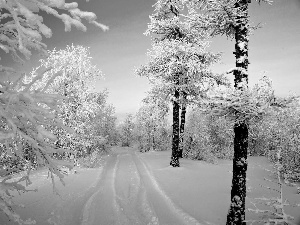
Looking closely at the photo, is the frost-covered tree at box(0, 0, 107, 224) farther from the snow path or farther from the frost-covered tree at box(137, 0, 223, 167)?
the frost-covered tree at box(137, 0, 223, 167)

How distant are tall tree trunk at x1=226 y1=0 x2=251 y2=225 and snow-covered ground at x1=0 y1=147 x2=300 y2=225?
1525mm

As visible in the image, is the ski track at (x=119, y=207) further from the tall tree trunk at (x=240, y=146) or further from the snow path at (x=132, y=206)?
the tall tree trunk at (x=240, y=146)

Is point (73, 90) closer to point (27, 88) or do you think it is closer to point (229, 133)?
point (27, 88)

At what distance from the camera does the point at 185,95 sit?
16.3m

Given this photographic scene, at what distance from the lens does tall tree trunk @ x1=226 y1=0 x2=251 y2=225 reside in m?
7.08

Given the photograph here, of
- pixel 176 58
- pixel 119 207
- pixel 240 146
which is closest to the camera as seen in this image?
pixel 240 146

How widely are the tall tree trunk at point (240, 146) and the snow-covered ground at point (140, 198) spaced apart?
5.00ft

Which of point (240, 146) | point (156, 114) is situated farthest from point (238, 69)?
point (156, 114)

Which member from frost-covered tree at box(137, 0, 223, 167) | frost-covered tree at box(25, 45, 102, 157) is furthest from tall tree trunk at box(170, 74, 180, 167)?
frost-covered tree at box(25, 45, 102, 157)

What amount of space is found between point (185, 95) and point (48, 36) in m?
14.6

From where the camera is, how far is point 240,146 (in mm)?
7121

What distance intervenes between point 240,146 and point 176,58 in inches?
368

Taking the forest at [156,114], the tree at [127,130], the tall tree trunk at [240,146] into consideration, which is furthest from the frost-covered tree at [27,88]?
the tree at [127,130]

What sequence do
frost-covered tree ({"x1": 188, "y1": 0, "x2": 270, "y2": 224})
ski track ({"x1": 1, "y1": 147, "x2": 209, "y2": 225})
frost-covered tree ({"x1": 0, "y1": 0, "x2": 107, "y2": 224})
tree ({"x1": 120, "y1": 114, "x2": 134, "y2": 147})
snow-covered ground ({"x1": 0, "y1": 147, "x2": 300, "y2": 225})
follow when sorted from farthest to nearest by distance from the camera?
tree ({"x1": 120, "y1": 114, "x2": 134, "y2": 147})
snow-covered ground ({"x1": 0, "y1": 147, "x2": 300, "y2": 225})
ski track ({"x1": 1, "y1": 147, "x2": 209, "y2": 225})
frost-covered tree ({"x1": 188, "y1": 0, "x2": 270, "y2": 224})
frost-covered tree ({"x1": 0, "y1": 0, "x2": 107, "y2": 224})
